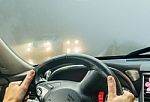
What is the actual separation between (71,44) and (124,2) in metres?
0.58

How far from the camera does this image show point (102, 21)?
3.46 meters

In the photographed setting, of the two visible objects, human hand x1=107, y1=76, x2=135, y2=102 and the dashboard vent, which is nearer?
human hand x1=107, y1=76, x2=135, y2=102

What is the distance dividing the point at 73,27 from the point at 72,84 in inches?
57.5

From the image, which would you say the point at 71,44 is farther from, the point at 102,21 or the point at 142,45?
the point at 142,45

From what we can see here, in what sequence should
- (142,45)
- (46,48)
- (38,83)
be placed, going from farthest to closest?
(46,48), (142,45), (38,83)

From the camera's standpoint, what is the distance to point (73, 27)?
3.64 m

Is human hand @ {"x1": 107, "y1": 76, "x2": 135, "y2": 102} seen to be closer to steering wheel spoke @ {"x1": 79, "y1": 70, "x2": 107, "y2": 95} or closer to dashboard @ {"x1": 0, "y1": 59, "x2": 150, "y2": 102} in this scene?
steering wheel spoke @ {"x1": 79, "y1": 70, "x2": 107, "y2": 95}

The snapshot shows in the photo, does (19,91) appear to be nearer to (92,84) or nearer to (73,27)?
(92,84)

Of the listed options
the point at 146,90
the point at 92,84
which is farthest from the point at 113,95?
the point at 146,90

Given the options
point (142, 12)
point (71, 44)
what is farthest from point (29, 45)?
point (142, 12)

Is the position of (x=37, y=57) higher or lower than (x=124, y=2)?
lower

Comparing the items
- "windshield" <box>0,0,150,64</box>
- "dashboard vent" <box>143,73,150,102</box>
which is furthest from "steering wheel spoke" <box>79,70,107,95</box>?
"windshield" <box>0,0,150,64</box>

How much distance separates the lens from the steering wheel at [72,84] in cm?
212

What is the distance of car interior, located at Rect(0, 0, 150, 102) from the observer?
2.21 m
